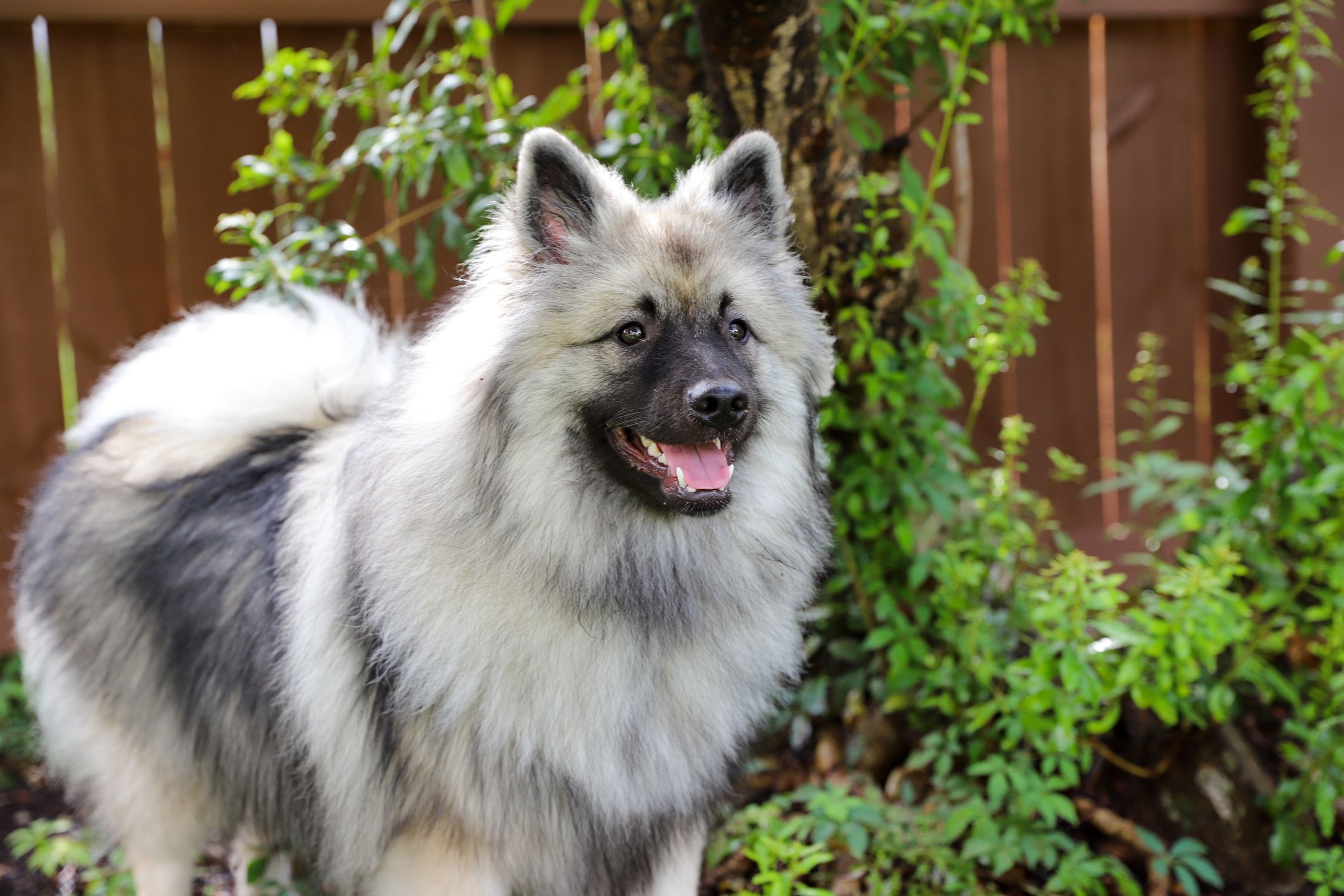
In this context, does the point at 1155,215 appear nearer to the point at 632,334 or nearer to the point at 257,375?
the point at 632,334

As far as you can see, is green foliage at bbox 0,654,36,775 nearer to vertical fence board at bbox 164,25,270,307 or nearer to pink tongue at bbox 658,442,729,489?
vertical fence board at bbox 164,25,270,307

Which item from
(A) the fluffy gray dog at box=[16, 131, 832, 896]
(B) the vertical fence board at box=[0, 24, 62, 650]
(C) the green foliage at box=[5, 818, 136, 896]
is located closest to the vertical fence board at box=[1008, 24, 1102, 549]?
(A) the fluffy gray dog at box=[16, 131, 832, 896]

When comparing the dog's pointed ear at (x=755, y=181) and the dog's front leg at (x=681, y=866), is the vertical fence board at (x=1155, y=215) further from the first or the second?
the dog's front leg at (x=681, y=866)

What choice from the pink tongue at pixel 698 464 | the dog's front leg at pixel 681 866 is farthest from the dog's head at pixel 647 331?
the dog's front leg at pixel 681 866

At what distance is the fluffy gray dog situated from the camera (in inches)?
77.0

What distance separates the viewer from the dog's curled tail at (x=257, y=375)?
2535mm

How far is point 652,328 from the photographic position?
2.00 meters

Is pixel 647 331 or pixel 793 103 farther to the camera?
pixel 793 103

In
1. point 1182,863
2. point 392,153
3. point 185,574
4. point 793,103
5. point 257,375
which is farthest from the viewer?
point 392,153

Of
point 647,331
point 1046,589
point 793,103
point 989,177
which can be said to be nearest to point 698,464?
point 647,331

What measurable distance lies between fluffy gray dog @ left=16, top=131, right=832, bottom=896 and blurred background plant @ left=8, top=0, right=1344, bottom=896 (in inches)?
22.4

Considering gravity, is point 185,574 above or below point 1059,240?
below

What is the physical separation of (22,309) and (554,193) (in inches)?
103

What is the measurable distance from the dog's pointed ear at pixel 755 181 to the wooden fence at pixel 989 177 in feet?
4.82
